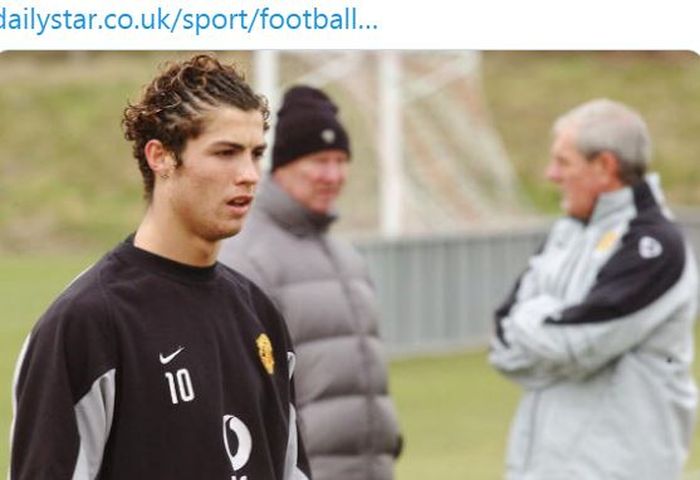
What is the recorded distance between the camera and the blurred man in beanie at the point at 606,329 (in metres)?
6.52

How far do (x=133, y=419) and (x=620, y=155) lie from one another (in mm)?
2811

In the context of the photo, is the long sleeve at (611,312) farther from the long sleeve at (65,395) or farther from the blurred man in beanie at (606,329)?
the long sleeve at (65,395)

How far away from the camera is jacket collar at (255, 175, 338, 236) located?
21.4 ft

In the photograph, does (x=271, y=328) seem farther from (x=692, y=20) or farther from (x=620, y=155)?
(x=620, y=155)

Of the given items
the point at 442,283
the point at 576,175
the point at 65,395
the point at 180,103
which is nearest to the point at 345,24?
the point at 180,103

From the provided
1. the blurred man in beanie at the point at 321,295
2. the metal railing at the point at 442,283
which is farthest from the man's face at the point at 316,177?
the metal railing at the point at 442,283

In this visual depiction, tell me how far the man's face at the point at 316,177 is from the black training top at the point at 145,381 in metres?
2.09

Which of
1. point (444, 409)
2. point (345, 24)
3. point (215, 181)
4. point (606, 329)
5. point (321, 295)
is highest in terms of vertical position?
point (345, 24)

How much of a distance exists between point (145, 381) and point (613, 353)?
2.60 meters

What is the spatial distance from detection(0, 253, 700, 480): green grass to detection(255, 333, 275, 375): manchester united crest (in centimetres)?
394

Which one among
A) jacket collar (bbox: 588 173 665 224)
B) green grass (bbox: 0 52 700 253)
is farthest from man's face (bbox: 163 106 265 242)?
green grass (bbox: 0 52 700 253)

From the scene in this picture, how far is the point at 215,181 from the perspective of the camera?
14.0 feet

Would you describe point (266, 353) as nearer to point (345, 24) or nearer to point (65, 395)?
point (65, 395)

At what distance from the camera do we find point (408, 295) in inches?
655
